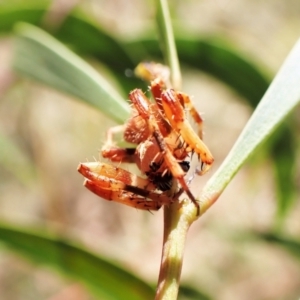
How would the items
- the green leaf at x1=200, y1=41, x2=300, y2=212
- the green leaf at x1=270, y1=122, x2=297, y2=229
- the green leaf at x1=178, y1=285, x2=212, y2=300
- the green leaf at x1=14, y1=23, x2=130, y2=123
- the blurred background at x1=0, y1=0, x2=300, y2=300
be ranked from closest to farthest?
the green leaf at x1=200, y1=41, x2=300, y2=212 → the green leaf at x1=14, y1=23, x2=130, y2=123 → the green leaf at x1=178, y1=285, x2=212, y2=300 → the green leaf at x1=270, y1=122, x2=297, y2=229 → the blurred background at x1=0, y1=0, x2=300, y2=300

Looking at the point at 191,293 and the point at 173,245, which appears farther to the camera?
the point at 191,293

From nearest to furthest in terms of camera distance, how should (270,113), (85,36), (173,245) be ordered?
(173,245)
(270,113)
(85,36)

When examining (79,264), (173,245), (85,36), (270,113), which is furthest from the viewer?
(85,36)

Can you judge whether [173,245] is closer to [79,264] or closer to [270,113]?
[270,113]

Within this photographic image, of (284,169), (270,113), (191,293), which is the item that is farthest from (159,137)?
(284,169)

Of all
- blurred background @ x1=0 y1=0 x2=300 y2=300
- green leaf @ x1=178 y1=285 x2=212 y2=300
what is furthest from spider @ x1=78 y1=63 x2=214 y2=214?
blurred background @ x1=0 y1=0 x2=300 y2=300

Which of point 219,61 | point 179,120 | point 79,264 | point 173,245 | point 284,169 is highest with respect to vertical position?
point 219,61

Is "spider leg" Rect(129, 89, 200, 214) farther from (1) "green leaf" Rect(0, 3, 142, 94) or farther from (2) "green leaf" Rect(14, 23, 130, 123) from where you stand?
(1) "green leaf" Rect(0, 3, 142, 94)
